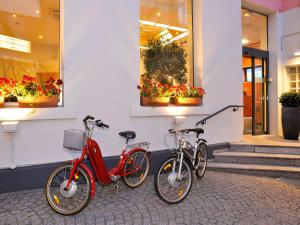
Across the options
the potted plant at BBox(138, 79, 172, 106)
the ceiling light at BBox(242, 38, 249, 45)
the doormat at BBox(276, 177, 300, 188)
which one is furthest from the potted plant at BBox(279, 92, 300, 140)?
the potted plant at BBox(138, 79, 172, 106)

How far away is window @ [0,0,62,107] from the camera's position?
445cm

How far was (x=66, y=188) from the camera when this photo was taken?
342 centimetres

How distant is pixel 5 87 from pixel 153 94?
2599 millimetres

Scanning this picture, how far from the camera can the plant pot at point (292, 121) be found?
670 centimetres

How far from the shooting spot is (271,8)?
7.80 m

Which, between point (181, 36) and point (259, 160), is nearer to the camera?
point (259, 160)

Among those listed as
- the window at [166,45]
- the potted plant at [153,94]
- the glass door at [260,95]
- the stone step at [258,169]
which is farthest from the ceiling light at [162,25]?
the stone step at [258,169]

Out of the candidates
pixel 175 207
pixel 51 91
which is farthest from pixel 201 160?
pixel 51 91

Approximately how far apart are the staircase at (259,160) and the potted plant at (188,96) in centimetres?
130

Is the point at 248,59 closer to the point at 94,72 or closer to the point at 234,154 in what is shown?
the point at 234,154

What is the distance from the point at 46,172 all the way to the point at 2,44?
2336 millimetres

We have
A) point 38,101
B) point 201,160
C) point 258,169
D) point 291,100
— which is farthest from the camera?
point 291,100

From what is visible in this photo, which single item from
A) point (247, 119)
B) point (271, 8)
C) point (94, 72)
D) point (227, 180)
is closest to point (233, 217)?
point (227, 180)

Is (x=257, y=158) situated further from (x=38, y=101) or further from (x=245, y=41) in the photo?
(x=38, y=101)
